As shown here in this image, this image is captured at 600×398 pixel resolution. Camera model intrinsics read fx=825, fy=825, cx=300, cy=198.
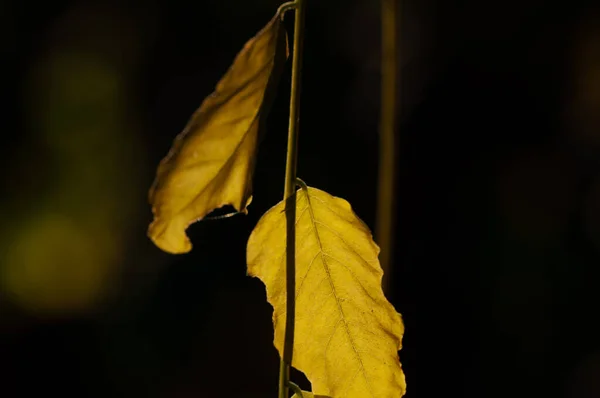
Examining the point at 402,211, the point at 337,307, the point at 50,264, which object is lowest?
the point at 50,264

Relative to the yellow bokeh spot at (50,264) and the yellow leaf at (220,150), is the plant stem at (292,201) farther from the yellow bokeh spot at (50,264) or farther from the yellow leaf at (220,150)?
the yellow bokeh spot at (50,264)

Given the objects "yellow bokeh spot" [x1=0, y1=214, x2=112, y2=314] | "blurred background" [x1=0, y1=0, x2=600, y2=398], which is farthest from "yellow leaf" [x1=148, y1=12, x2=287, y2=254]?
"yellow bokeh spot" [x1=0, y1=214, x2=112, y2=314]

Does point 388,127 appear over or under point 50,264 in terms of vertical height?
over

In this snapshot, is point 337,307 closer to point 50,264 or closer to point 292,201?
point 292,201

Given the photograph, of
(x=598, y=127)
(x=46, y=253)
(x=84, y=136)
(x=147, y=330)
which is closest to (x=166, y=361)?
(x=147, y=330)

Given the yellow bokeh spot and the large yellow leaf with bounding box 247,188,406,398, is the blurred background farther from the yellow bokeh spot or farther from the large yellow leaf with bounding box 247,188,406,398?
the large yellow leaf with bounding box 247,188,406,398

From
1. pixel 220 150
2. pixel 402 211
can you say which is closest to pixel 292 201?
pixel 220 150

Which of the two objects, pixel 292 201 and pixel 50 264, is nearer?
pixel 292 201

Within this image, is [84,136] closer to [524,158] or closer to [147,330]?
[147,330]

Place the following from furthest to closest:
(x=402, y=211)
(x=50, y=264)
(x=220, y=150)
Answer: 1. (x=50, y=264)
2. (x=402, y=211)
3. (x=220, y=150)
